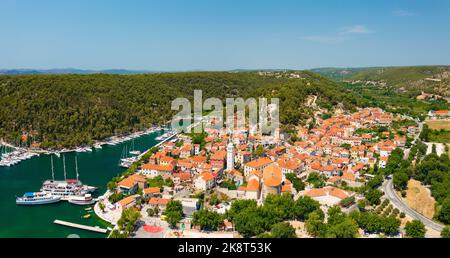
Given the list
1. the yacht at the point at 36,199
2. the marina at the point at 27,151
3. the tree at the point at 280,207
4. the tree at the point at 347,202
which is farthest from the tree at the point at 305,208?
Result: the marina at the point at 27,151

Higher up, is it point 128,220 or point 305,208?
point 305,208

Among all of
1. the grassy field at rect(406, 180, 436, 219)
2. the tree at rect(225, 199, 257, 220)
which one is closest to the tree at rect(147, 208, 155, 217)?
the tree at rect(225, 199, 257, 220)

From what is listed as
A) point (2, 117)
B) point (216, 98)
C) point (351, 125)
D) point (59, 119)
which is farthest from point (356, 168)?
point (216, 98)

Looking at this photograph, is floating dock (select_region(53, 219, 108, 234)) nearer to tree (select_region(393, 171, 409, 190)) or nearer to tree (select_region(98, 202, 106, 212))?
tree (select_region(98, 202, 106, 212))

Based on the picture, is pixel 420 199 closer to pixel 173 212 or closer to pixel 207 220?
pixel 207 220

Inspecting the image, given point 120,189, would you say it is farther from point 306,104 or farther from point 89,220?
point 306,104

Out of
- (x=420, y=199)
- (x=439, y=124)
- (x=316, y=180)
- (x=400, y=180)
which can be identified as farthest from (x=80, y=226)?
(x=439, y=124)

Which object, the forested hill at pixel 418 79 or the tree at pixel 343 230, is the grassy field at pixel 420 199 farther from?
the forested hill at pixel 418 79
